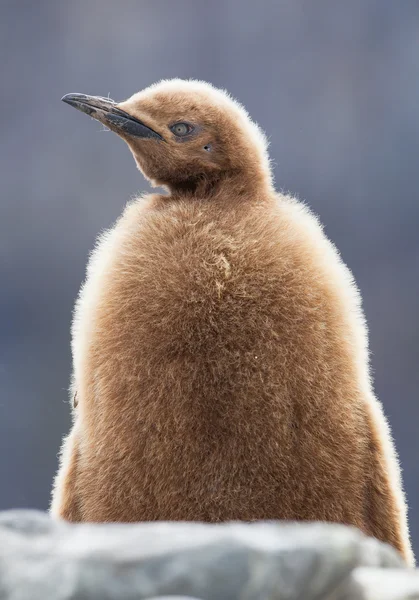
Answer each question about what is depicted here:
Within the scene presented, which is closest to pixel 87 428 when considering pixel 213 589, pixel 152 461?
pixel 152 461

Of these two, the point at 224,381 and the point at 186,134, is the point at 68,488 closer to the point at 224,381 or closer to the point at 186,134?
the point at 224,381

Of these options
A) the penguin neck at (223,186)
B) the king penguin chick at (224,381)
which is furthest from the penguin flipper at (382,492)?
the penguin neck at (223,186)

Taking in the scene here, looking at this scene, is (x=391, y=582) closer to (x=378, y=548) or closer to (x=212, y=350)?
(x=378, y=548)

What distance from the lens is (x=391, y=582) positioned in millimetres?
348

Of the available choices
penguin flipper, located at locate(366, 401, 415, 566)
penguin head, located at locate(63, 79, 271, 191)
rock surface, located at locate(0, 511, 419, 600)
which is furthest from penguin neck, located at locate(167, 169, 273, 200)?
rock surface, located at locate(0, 511, 419, 600)

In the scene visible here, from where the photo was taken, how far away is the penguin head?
2.14ft

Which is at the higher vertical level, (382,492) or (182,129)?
(182,129)

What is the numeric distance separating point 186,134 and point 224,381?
0.71 feet

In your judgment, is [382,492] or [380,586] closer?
[380,586]

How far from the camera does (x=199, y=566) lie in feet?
1.06

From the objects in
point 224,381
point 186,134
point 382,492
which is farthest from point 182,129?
point 382,492

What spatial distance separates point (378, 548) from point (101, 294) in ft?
1.03

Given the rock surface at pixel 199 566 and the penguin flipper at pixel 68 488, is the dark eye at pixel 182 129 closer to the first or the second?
the penguin flipper at pixel 68 488

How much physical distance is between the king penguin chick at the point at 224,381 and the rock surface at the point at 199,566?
8.5 inches
